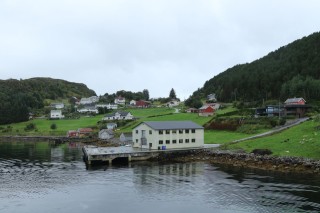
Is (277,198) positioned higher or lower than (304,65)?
lower

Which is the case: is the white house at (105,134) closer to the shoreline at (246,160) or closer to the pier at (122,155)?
the pier at (122,155)

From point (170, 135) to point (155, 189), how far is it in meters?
31.4

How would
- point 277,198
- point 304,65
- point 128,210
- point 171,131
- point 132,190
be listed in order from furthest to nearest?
point 304,65
point 171,131
point 132,190
point 277,198
point 128,210

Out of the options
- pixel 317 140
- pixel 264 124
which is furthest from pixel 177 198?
pixel 264 124

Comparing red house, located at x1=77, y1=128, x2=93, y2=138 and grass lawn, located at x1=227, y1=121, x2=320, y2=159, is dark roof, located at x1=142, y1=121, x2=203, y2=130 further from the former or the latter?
red house, located at x1=77, y1=128, x2=93, y2=138

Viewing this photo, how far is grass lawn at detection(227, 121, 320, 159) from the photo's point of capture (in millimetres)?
62781

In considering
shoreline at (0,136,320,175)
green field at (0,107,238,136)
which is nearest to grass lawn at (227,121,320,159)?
shoreline at (0,136,320,175)

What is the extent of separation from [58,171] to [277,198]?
3679 cm

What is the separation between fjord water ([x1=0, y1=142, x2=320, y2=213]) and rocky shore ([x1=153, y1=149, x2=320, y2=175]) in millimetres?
3044

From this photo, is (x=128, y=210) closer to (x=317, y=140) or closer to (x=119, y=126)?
(x=317, y=140)

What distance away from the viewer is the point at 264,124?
95500 mm

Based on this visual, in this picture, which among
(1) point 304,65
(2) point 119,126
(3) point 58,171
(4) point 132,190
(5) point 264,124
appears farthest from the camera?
(1) point 304,65

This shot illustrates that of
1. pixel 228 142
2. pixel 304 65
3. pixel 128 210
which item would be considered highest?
pixel 304 65

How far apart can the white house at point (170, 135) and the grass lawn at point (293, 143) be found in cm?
833
